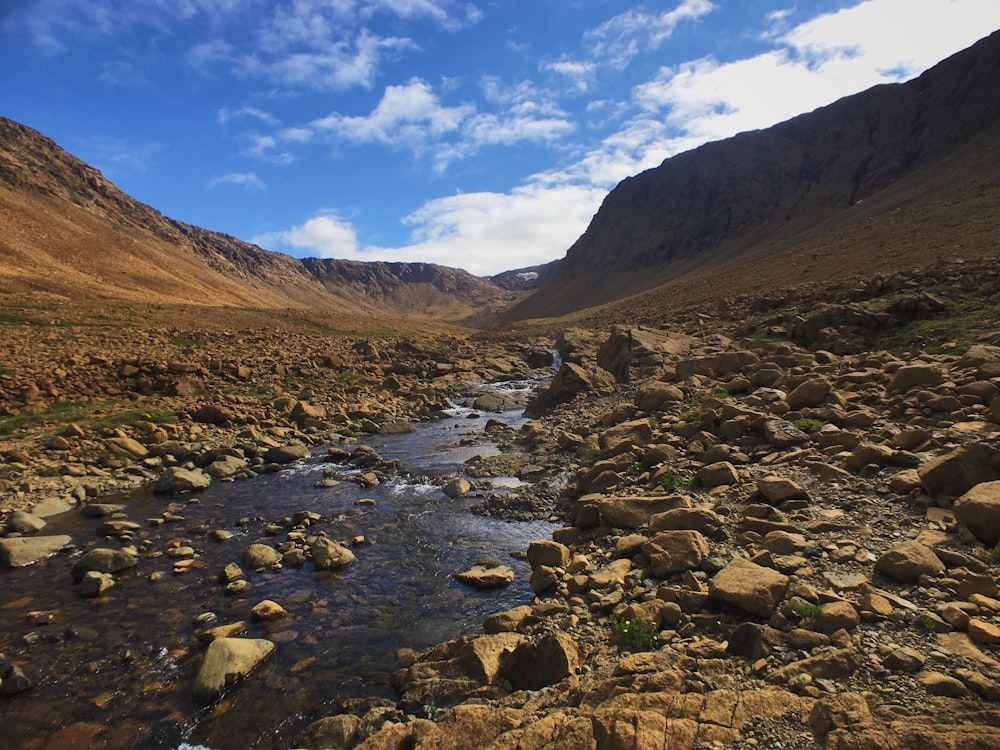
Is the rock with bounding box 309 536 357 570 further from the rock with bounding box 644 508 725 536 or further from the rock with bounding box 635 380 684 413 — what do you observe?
the rock with bounding box 635 380 684 413

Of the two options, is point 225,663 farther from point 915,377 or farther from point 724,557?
point 915,377

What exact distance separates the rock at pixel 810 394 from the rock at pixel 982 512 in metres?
5.17

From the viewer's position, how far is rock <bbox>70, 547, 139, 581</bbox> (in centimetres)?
883

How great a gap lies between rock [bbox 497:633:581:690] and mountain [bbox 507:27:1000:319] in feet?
102

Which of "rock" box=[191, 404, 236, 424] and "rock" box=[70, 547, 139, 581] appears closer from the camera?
"rock" box=[70, 547, 139, 581]

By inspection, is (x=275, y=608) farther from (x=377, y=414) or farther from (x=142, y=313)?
(x=142, y=313)

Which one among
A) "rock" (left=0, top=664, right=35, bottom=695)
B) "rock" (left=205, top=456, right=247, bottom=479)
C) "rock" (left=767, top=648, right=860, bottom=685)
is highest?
"rock" (left=205, top=456, right=247, bottom=479)

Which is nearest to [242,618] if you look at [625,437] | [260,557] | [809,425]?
[260,557]

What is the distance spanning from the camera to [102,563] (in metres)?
8.88

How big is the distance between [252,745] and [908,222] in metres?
51.4

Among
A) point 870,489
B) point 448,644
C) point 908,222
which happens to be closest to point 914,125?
point 908,222

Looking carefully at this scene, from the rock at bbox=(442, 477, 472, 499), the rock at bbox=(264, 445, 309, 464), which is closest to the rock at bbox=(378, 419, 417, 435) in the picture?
the rock at bbox=(264, 445, 309, 464)

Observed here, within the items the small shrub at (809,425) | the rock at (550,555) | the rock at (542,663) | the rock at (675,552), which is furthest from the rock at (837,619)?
the small shrub at (809,425)

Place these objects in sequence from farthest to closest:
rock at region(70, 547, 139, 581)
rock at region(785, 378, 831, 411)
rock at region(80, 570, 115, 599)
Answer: rock at region(785, 378, 831, 411) < rock at region(70, 547, 139, 581) < rock at region(80, 570, 115, 599)
